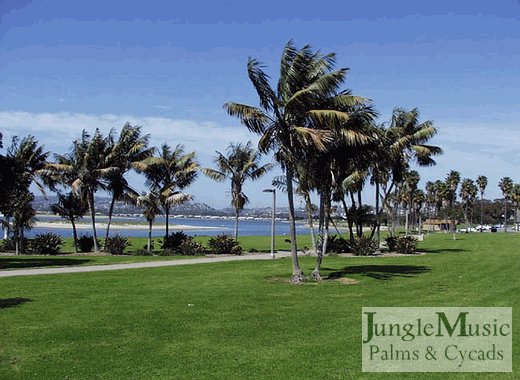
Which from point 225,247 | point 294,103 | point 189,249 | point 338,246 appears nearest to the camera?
point 294,103

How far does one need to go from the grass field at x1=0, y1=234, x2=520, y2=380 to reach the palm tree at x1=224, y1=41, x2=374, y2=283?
345 cm

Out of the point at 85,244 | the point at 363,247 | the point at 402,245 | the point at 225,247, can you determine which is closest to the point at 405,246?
the point at 402,245

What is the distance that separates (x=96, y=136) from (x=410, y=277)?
2281cm

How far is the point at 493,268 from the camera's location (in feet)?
68.6

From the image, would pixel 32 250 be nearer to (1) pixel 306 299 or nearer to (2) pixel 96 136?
(2) pixel 96 136

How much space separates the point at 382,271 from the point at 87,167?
815 inches

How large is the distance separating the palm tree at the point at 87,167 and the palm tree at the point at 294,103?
17.5 m

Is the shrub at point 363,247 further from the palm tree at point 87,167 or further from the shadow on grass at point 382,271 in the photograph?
the palm tree at point 87,167

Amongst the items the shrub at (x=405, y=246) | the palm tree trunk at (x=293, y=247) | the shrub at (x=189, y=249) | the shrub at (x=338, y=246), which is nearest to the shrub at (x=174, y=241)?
the shrub at (x=189, y=249)

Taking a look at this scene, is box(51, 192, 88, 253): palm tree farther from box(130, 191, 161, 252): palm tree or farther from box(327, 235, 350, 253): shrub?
box(327, 235, 350, 253): shrub

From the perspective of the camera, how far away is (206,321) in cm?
1020

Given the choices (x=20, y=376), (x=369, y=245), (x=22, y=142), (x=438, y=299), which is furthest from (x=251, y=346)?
(x=22, y=142)

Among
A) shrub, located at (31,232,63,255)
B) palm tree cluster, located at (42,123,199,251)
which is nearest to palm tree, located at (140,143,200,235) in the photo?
palm tree cluster, located at (42,123,199,251)

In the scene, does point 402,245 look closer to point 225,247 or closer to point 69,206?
point 225,247
